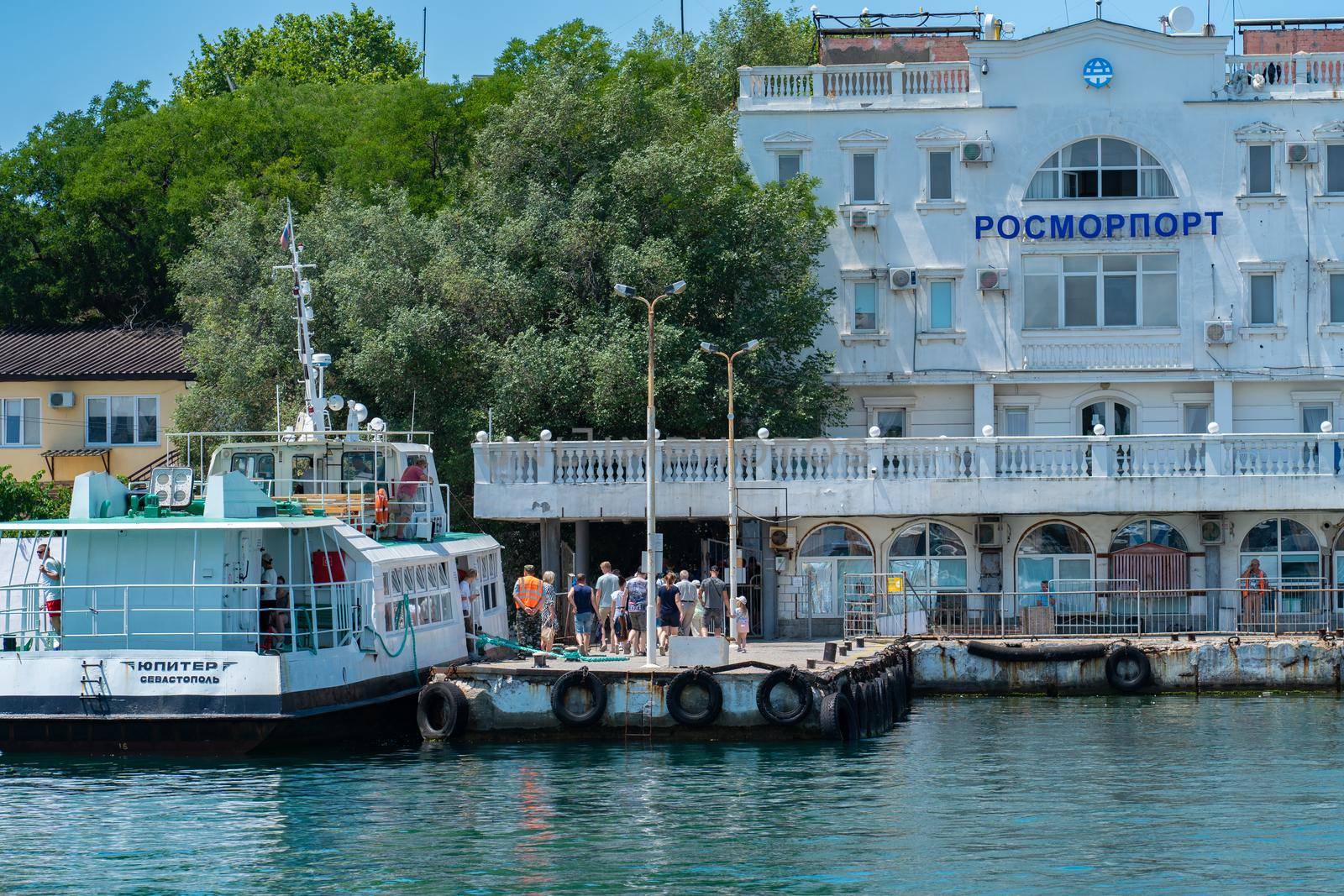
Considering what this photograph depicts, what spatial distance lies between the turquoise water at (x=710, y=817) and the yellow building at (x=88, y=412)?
22948 mm

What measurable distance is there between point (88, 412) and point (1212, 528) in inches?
1109

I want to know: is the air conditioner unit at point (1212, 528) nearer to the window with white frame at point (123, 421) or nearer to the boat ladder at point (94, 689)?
the boat ladder at point (94, 689)

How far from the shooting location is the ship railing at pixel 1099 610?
3684 centimetres

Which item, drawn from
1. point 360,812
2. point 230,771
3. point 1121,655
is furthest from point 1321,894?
point 1121,655

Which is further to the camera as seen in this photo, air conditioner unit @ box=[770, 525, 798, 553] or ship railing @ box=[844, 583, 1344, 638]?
air conditioner unit @ box=[770, 525, 798, 553]

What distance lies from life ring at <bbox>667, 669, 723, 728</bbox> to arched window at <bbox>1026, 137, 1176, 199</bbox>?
20280 millimetres

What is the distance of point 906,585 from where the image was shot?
37938 mm

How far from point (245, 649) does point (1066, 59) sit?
84.1 feet

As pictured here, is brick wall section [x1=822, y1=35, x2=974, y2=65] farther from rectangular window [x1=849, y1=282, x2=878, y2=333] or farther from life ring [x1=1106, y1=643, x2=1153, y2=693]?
life ring [x1=1106, y1=643, x2=1153, y2=693]

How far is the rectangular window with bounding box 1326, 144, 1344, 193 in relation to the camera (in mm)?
43656

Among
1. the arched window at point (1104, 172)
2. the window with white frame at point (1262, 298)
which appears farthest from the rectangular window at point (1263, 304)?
the arched window at point (1104, 172)

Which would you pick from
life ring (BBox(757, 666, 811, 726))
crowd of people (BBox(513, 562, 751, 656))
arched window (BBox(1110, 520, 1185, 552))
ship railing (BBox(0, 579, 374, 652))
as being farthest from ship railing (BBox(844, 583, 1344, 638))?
ship railing (BBox(0, 579, 374, 652))

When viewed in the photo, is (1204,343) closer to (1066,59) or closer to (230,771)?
(1066,59)

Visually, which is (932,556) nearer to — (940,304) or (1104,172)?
(940,304)
